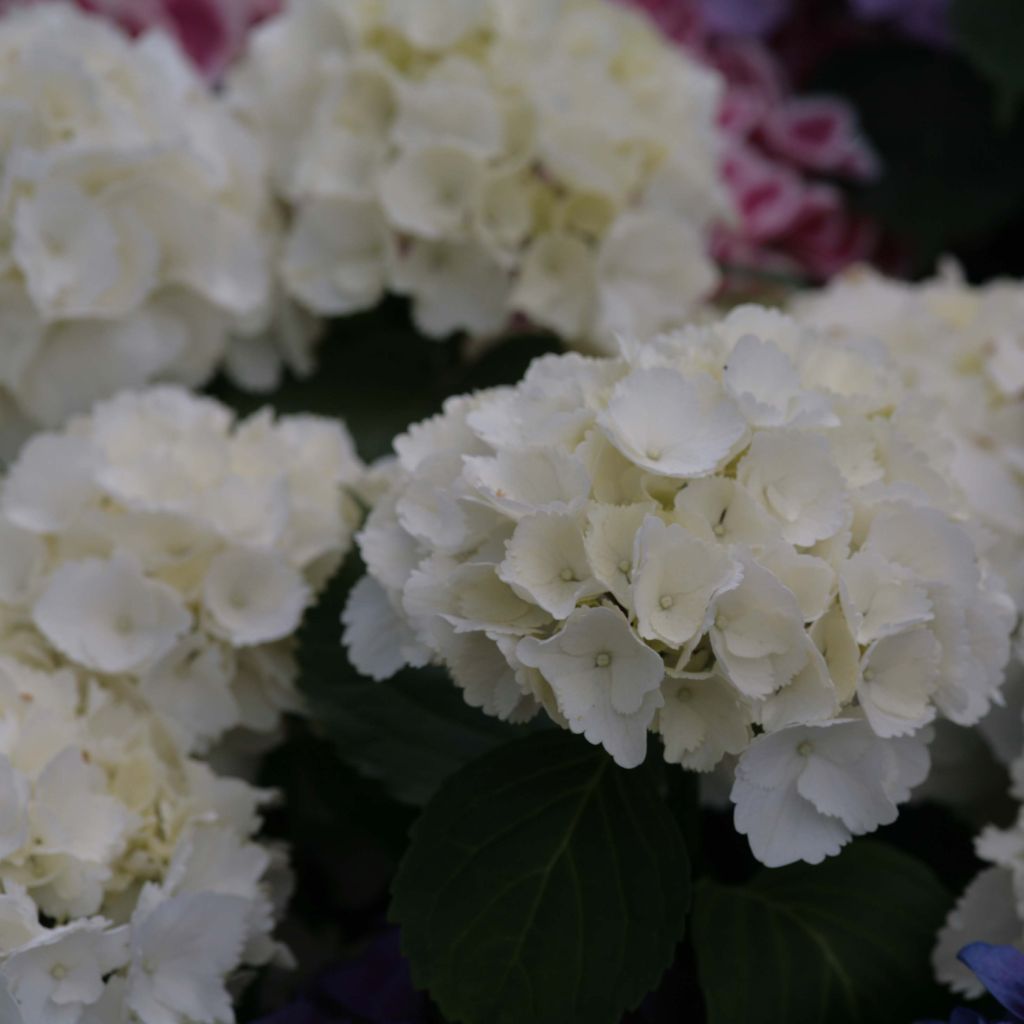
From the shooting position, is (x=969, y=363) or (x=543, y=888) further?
(x=969, y=363)

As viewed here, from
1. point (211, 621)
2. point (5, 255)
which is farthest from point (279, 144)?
point (211, 621)

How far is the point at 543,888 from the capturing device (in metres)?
0.57

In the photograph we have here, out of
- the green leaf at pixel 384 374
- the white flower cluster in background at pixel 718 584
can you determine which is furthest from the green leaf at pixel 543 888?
the green leaf at pixel 384 374

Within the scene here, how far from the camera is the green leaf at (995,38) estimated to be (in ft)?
3.60

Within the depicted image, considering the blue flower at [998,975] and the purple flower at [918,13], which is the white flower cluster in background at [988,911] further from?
the purple flower at [918,13]

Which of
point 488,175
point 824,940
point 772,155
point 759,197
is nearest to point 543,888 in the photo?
point 824,940

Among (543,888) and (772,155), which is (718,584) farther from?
(772,155)

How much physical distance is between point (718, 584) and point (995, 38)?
2.55ft

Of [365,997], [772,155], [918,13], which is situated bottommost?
[365,997]

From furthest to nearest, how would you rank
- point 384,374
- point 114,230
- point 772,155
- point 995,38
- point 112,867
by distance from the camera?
point 772,155, point 995,38, point 384,374, point 114,230, point 112,867

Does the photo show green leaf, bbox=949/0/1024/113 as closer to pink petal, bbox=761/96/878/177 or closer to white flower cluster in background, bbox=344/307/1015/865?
pink petal, bbox=761/96/878/177

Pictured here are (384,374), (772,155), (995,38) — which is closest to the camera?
(384,374)

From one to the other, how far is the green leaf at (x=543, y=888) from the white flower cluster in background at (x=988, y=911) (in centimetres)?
14

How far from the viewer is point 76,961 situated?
1.88ft
